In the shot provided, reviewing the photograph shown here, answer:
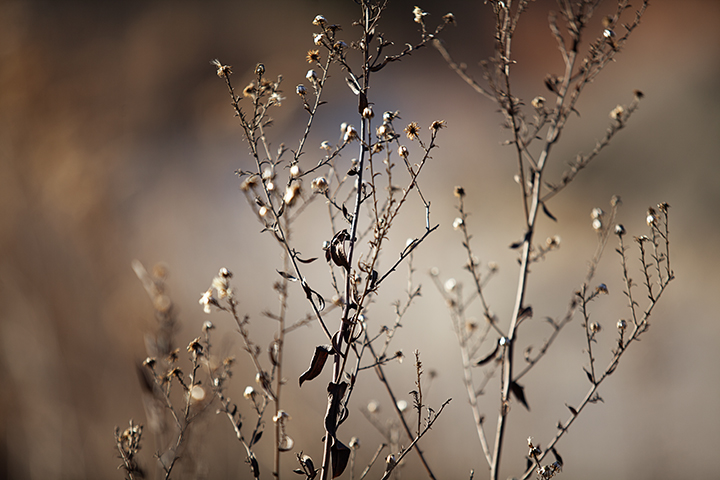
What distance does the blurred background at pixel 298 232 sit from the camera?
175 cm

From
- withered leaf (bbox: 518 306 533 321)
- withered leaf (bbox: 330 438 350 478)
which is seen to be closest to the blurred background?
withered leaf (bbox: 518 306 533 321)

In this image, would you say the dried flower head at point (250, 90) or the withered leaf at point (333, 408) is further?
the dried flower head at point (250, 90)

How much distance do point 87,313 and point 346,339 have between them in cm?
223

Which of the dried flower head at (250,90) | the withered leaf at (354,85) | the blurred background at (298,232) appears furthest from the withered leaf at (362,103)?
the blurred background at (298,232)

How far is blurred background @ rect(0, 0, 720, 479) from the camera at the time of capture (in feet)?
5.76

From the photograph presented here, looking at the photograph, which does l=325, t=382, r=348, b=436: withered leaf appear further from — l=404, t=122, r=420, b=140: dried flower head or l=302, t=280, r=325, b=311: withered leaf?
l=404, t=122, r=420, b=140: dried flower head

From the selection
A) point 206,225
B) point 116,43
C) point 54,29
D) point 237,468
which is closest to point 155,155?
point 206,225

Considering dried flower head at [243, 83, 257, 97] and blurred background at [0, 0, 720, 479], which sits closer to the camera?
dried flower head at [243, 83, 257, 97]

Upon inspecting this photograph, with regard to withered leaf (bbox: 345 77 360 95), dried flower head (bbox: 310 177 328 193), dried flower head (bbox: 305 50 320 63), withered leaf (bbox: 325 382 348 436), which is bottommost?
withered leaf (bbox: 325 382 348 436)

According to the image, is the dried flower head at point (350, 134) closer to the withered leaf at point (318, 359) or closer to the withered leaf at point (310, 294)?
the withered leaf at point (310, 294)

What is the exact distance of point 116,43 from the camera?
239 centimetres

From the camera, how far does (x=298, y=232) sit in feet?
7.30

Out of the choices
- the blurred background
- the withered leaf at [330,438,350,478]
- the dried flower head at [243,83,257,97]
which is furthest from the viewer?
the blurred background

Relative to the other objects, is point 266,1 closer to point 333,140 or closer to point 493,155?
point 333,140
